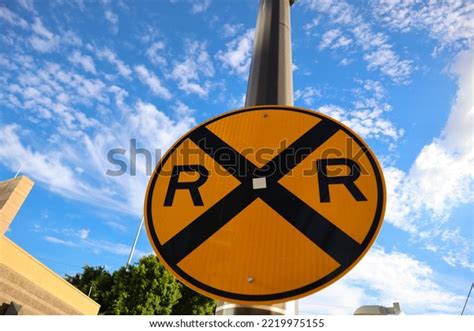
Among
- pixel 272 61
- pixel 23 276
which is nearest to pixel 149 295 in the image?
pixel 23 276

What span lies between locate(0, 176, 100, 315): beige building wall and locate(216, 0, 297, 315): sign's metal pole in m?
13.5

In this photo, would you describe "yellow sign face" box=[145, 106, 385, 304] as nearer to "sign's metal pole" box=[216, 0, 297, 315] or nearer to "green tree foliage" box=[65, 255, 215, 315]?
"sign's metal pole" box=[216, 0, 297, 315]

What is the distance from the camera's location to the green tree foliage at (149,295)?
21031 millimetres

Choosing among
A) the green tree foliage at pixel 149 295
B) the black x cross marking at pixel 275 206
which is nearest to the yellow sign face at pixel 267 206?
the black x cross marking at pixel 275 206

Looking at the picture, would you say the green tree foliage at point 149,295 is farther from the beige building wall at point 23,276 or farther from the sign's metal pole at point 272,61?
the sign's metal pole at point 272,61

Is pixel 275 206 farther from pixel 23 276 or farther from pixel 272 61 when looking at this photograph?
pixel 23 276

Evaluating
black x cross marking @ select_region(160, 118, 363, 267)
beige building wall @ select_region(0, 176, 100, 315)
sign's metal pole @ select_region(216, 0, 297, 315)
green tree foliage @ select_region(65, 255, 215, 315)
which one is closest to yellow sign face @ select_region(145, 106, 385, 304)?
black x cross marking @ select_region(160, 118, 363, 267)

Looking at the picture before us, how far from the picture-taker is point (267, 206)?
1.24m

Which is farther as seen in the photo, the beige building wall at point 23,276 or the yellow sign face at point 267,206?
the beige building wall at point 23,276

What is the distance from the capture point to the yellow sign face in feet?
3.68

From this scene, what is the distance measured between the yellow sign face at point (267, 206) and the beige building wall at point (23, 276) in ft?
44.9

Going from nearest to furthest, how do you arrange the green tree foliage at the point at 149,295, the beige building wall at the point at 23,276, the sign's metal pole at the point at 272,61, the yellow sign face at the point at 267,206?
the yellow sign face at the point at 267,206 < the sign's metal pole at the point at 272,61 < the beige building wall at the point at 23,276 < the green tree foliage at the point at 149,295
